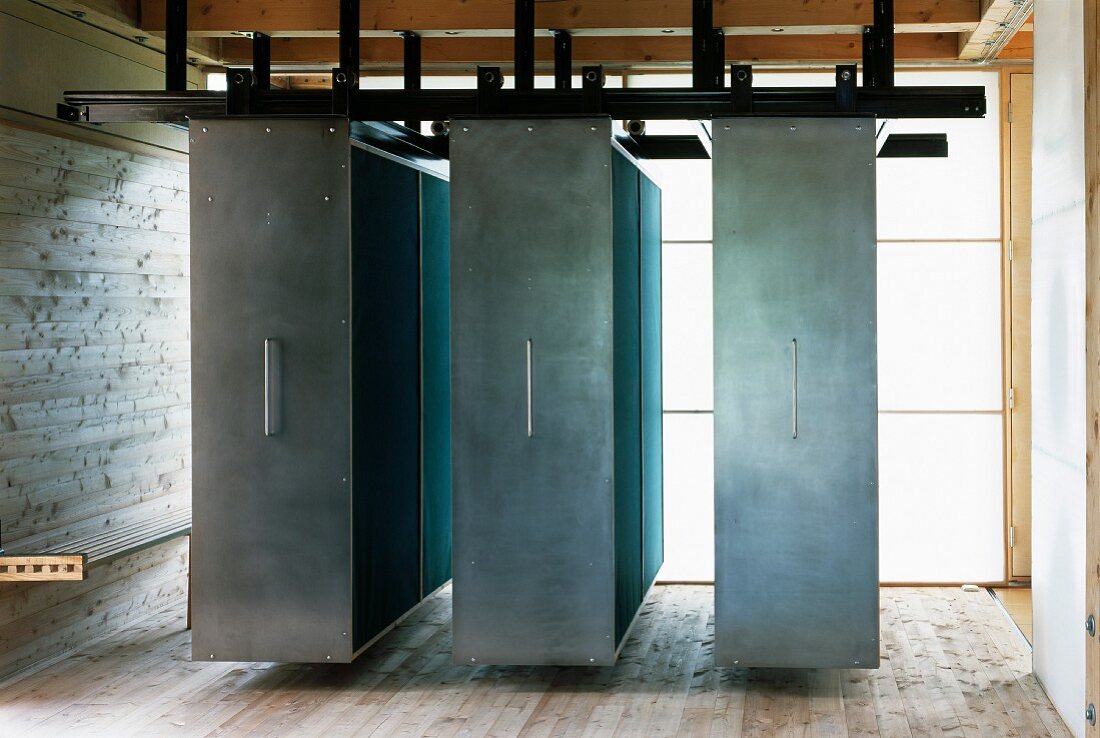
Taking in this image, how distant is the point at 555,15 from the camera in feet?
18.8

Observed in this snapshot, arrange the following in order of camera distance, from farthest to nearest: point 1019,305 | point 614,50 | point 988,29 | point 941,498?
point 941,498
point 1019,305
point 614,50
point 988,29

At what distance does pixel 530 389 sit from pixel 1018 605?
135 inches

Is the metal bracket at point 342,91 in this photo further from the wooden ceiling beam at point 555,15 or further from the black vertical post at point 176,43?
the wooden ceiling beam at point 555,15

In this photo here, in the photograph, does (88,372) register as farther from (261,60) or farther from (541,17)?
(541,17)

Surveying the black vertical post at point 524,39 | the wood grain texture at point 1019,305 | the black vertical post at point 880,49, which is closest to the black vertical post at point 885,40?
the black vertical post at point 880,49

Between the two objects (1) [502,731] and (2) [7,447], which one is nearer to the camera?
(1) [502,731]

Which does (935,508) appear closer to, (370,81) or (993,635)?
(993,635)

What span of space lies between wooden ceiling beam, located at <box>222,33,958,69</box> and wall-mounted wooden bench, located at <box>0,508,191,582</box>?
2.79 m

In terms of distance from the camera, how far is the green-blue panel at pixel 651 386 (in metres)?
5.76

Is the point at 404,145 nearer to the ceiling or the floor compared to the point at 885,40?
nearer to the floor

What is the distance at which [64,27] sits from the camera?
18.1 feet

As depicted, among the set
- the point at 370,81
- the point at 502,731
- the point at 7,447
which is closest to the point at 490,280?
the point at 502,731

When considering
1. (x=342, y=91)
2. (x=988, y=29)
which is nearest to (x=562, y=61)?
(x=342, y=91)

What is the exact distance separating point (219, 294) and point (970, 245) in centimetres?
450
